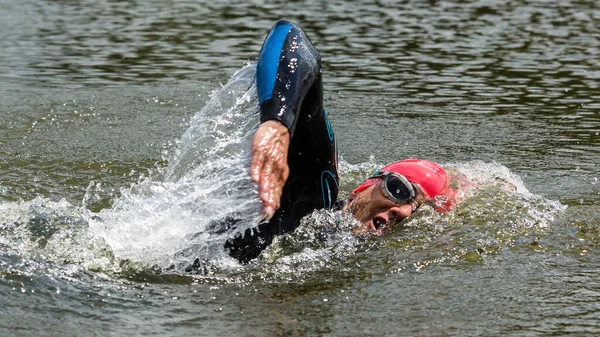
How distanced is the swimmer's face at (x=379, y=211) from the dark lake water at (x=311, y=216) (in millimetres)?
91

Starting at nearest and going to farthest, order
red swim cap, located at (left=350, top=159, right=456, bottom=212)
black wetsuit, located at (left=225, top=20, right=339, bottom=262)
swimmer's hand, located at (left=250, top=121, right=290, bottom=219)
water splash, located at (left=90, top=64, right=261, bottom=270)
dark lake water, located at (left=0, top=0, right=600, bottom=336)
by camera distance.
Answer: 1. swimmer's hand, located at (left=250, top=121, right=290, bottom=219)
2. dark lake water, located at (left=0, top=0, right=600, bottom=336)
3. black wetsuit, located at (left=225, top=20, right=339, bottom=262)
4. water splash, located at (left=90, top=64, right=261, bottom=270)
5. red swim cap, located at (left=350, top=159, right=456, bottom=212)

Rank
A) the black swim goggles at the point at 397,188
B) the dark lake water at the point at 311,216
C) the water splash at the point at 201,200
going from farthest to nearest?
1. the black swim goggles at the point at 397,188
2. the water splash at the point at 201,200
3. the dark lake water at the point at 311,216

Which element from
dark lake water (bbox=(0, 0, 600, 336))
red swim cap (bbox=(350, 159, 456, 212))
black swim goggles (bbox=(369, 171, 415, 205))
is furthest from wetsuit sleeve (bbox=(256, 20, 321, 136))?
red swim cap (bbox=(350, 159, 456, 212))

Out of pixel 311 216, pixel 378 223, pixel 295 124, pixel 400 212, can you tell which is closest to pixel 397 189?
pixel 400 212

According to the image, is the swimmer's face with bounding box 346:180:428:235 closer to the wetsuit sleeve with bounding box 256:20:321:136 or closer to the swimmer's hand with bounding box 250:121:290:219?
the wetsuit sleeve with bounding box 256:20:321:136

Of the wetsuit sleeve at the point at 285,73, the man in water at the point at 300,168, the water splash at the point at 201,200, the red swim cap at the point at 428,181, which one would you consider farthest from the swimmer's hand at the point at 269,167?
the red swim cap at the point at 428,181

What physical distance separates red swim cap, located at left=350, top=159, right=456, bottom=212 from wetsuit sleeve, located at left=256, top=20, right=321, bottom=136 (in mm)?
A: 954

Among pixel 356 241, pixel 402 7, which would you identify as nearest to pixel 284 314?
pixel 356 241

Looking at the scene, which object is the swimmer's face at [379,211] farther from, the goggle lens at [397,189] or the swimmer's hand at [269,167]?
the swimmer's hand at [269,167]

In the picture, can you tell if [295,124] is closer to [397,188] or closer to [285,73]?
[285,73]

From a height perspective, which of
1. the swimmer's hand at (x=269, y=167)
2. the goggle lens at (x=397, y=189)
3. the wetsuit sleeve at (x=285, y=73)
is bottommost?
the goggle lens at (x=397, y=189)

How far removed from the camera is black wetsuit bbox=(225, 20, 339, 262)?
4949mm

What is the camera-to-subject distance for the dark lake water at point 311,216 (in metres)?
4.55

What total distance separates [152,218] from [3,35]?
998 centimetres
